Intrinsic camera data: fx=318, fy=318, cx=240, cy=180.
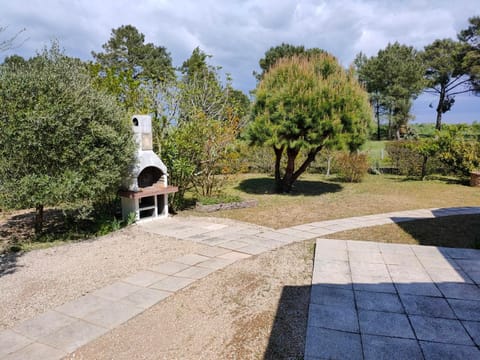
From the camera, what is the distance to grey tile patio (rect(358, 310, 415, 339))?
2971mm

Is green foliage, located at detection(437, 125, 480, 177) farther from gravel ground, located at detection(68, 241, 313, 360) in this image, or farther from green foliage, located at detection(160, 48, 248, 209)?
gravel ground, located at detection(68, 241, 313, 360)

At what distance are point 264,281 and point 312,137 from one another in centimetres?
611

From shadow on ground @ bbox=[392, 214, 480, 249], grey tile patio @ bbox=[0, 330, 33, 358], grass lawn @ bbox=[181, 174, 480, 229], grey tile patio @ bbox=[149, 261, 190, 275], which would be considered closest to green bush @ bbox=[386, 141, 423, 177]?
grass lawn @ bbox=[181, 174, 480, 229]

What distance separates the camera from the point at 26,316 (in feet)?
10.8

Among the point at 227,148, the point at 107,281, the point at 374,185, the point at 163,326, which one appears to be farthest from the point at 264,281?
the point at 374,185

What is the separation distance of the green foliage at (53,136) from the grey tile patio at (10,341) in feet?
9.85

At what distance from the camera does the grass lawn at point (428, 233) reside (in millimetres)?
5810

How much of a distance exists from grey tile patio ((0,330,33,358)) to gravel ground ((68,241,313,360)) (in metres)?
0.54

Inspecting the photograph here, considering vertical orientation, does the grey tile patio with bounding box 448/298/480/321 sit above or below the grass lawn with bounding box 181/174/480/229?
below

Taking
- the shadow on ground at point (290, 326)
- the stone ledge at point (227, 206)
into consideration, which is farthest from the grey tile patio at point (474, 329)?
the stone ledge at point (227, 206)

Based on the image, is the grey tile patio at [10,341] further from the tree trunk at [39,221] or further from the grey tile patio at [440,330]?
the tree trunk at [39,221]

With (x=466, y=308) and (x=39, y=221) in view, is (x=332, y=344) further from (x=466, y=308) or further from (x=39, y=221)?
(x=39, y=221)

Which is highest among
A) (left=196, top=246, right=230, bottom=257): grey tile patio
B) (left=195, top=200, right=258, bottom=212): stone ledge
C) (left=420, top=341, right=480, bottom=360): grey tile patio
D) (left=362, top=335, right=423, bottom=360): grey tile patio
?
(left=195, top=200, right=258, bottom=212): stone ledge

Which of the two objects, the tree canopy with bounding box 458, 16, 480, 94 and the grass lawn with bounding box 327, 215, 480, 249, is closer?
the grass lawn with bounding box 327, 215, 480, 249
